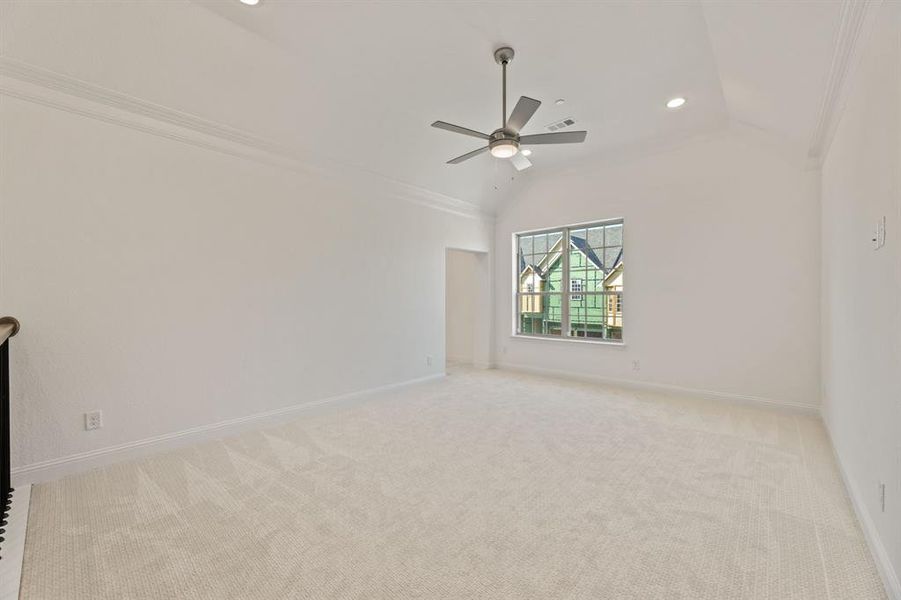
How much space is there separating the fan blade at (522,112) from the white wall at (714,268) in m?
3.01

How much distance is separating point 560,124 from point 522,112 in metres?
1.80

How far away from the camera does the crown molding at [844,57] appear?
6.56 ft

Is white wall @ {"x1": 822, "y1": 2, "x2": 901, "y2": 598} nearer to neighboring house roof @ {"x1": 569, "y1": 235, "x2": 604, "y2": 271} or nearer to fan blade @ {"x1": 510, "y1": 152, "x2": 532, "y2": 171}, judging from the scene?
fan blade @ {"x1": 510, "y1": 152, "x2": 532, "y2": 171}

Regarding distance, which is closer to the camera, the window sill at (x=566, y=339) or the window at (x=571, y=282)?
the window sill at (x=566, y=339)

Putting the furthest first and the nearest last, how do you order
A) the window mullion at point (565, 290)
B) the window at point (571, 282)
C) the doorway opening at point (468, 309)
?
the doorway opening at point (468, 309) < the window mullion at point (565, 290) < the window at point (571, 282)

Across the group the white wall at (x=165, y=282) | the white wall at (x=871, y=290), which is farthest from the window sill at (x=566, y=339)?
the white wall at (x=165, y=282)

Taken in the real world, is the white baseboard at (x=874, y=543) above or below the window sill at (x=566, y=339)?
below

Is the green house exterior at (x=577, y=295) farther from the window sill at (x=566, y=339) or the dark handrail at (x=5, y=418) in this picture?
the dark handrail at (x=5, y=418)

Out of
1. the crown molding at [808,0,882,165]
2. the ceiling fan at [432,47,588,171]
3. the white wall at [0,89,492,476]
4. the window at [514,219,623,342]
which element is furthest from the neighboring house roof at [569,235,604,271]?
the white wall at [0,89,492,476]

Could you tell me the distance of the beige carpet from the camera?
1711 millimetres

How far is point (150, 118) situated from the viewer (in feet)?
10.2

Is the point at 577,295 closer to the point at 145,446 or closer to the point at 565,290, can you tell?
the point at 565,290

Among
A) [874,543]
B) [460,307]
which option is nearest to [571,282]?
[460,307]

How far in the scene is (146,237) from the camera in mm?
3117
